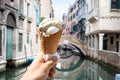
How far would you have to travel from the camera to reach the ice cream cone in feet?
3.26

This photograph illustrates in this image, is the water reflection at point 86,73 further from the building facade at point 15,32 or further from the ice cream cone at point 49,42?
the ice cream cone at point 49,42

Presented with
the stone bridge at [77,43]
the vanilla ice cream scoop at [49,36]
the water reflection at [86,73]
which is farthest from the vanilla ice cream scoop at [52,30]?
the stone bridge at [77,43]

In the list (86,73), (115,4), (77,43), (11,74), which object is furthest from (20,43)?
(77,43)

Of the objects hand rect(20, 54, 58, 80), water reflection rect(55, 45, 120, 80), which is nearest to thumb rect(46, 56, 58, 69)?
hand rect(20, 54, 58, 80)

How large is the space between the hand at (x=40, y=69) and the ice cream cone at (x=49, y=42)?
3 centimetres

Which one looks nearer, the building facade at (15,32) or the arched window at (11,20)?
the building facade at (15,32)

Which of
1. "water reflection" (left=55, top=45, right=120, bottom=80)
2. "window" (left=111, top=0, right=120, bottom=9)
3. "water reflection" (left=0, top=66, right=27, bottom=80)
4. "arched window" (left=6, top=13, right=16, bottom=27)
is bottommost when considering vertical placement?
"water reflection" (left=55, top=45, right=120, bottom=80)

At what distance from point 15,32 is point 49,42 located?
38.4ft

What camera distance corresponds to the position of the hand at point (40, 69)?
0.97 m

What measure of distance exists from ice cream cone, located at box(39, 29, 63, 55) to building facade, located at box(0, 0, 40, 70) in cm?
818

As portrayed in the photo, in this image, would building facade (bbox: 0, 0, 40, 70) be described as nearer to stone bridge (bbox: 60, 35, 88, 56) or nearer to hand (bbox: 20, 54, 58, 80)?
stone bridge (bbox: 60, 35, 88, 56)

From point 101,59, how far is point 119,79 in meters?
12.1

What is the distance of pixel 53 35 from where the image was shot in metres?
1.01

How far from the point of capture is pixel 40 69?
3.26ft
